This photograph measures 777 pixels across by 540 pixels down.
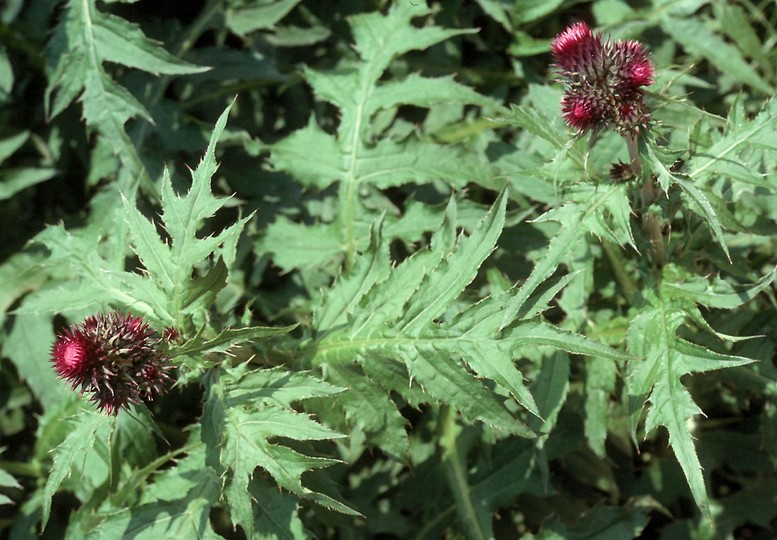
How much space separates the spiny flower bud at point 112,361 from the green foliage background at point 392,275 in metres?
0.09

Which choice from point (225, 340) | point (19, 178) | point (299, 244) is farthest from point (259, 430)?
point (19, 178)

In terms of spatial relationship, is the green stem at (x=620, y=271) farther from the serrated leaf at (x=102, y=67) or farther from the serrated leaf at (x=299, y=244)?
the serrated leaf at (x=102, y=67)

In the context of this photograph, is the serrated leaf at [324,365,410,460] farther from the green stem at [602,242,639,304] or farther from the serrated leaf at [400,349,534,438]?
the green stem at [602,242,639,304]

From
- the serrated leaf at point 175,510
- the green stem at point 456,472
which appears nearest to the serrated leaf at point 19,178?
the serrated leaf at point 175,510

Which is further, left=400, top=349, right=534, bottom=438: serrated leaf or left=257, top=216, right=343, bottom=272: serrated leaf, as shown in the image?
left=257, top=216, right=343, bottom=272: serrated leaf

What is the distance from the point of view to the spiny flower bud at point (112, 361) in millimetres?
2057

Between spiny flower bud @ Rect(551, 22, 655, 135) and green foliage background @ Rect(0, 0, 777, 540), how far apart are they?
0.21 feet

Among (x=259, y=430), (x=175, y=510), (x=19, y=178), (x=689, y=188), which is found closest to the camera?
(x=689, y=188)

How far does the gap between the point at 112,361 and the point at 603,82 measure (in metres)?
1.46

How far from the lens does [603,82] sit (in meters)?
2.00

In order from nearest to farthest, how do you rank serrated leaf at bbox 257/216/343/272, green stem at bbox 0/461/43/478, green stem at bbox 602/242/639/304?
1. green stem at bbox 602/242/639/304
2. serrated leaf at bbox 257/216/343/272
3. green stem at bbox 0/461/43/478

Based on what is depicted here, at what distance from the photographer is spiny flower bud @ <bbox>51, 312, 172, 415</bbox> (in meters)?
2.06

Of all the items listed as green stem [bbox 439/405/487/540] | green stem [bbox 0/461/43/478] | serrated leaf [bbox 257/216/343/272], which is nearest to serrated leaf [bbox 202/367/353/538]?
serrated leaf [bbox 257/216/343/272]

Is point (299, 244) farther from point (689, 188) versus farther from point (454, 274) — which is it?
point (689, 188)
